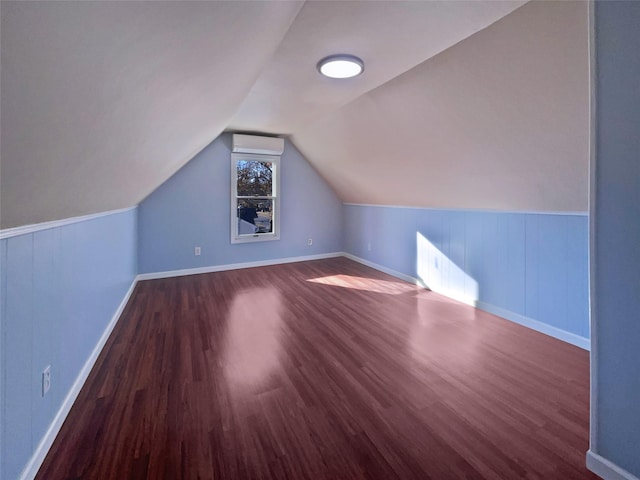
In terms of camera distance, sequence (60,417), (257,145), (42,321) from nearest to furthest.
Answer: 1. (42,321)
2. (60,417)
3. (257,145)

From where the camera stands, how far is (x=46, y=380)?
1306 mm

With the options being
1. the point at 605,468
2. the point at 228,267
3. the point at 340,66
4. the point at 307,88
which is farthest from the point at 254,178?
the point at 605,468

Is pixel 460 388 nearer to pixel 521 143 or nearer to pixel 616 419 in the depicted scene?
pixel 616 419

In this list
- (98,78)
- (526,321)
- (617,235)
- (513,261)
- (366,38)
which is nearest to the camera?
(98,78)

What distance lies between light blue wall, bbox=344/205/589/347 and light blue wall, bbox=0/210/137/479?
3499 millimetres

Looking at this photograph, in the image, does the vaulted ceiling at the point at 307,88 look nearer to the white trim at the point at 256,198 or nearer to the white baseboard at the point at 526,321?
the white baseboard at the point at 526,321

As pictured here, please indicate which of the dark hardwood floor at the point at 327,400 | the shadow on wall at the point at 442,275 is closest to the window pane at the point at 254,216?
the dark hardwood floor at the point at 327,400

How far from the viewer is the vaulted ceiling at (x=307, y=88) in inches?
26.8

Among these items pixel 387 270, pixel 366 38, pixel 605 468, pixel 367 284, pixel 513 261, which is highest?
pixel 366 38

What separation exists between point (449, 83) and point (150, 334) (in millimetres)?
3219

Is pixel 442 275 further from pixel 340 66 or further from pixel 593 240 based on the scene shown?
pixel 340 66

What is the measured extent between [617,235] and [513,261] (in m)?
1.80

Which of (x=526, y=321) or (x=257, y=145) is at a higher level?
(x=257, y=145)

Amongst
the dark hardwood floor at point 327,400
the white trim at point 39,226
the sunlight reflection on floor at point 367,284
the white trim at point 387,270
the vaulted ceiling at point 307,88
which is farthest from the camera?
the white trim at point 387,270
